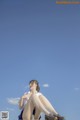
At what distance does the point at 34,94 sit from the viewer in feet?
13.8

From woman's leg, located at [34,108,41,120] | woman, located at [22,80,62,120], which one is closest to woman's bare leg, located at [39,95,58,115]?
woman, located at [22,80,62,120]

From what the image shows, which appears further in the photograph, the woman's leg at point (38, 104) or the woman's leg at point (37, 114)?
the woman's leg at point (37, 114)

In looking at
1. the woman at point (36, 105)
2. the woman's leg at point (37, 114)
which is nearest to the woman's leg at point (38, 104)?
the woman at point (36, 105)

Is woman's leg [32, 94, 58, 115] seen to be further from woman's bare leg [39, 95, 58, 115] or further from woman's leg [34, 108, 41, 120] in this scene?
woman's leg [34, 108, 41, 120]

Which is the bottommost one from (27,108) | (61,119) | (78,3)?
(61,119)

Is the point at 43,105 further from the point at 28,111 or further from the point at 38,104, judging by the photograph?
the point at 28,111

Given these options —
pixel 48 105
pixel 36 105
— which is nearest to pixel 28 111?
pixel 36 105

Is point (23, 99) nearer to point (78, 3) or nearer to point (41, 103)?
point (41, 103)

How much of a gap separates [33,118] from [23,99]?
26 centimetres

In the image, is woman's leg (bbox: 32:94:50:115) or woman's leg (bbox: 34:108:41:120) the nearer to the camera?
woman's leg (bbox: 32:94:50:115)

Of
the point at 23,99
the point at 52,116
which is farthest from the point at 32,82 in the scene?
the point at 52,116

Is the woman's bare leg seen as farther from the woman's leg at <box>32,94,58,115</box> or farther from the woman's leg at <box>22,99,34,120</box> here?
the woman's leg at <box>22,99,34,120</box>

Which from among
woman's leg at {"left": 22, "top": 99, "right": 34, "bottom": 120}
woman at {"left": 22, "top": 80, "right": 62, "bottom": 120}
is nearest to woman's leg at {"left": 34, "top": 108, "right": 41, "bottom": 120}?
woman at {"left": 22, "top": 80, "right": 62, "bottom": 120}

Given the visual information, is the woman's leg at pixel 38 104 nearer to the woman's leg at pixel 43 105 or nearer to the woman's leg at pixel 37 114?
the woman's leg at pixel 43 105
